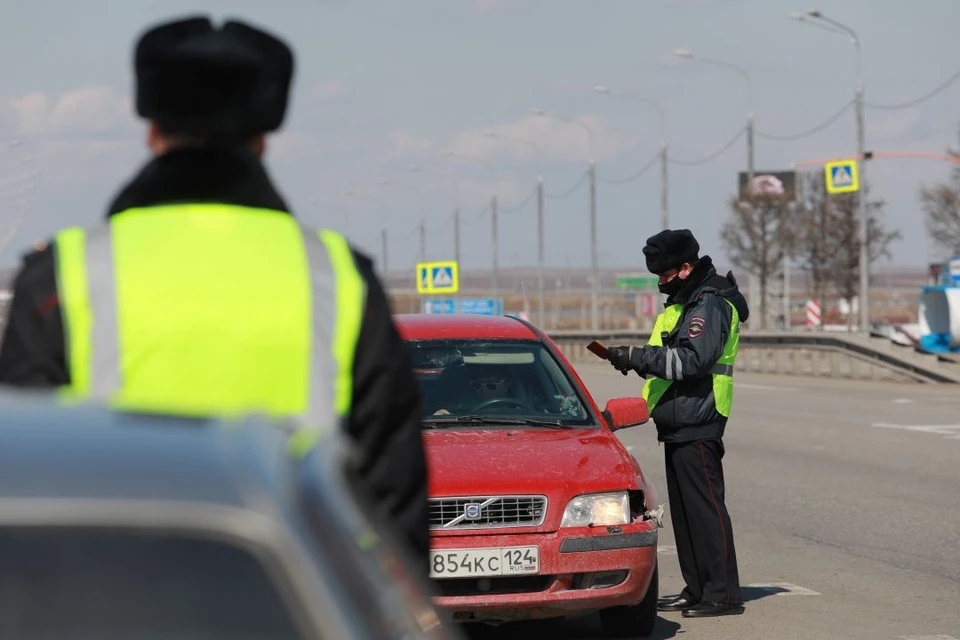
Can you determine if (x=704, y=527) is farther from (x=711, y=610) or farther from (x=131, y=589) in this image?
(x=131, y=589)

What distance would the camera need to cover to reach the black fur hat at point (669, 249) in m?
9.02

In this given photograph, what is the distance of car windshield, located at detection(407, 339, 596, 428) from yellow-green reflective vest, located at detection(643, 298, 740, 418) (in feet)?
1.44

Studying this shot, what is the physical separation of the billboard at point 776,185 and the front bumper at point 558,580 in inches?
3018

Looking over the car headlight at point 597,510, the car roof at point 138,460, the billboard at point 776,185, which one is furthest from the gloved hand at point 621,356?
the billboard at point 776,185

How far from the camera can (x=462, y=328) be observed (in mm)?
9430

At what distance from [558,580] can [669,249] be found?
2130mm

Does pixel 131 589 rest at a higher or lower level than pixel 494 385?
higher

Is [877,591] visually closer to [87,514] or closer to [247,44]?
[247,44]

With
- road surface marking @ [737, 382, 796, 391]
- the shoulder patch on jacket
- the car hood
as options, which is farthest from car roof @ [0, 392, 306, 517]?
road surface marking @ [737, 382, 796, 391]

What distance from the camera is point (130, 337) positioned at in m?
2.45

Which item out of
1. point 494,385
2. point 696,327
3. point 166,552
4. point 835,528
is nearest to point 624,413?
point 696,327

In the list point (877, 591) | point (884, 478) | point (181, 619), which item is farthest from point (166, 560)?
point (884, 478)

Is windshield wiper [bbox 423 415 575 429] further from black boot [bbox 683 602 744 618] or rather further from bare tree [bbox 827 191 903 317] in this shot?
bare tree [bbox 827 191 903 317]

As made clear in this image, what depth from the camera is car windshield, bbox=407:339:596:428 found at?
877 cm
